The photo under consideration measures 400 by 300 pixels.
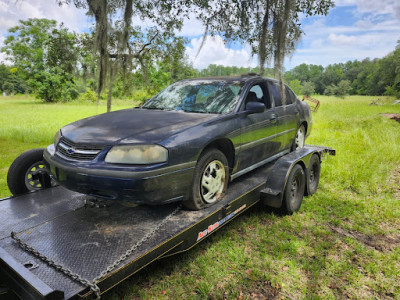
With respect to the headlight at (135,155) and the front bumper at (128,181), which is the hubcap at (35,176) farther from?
the headlight at (135,155)

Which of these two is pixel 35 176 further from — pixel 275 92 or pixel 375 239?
pixel 375 239

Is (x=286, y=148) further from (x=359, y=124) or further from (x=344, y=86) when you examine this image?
(x=344, y=86)

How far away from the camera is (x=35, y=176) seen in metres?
3.57

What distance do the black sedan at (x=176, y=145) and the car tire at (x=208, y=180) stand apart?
10 mm

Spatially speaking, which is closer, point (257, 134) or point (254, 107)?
point (254, 107)

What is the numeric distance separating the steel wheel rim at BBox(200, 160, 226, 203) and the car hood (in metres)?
0.53

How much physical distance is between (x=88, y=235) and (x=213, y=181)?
1.38 metres

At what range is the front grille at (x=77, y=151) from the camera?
2.57 meters

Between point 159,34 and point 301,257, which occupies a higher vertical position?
point 159,34

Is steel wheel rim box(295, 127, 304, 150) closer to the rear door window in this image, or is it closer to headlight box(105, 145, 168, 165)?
the rear door window

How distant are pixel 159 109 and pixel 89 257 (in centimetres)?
219

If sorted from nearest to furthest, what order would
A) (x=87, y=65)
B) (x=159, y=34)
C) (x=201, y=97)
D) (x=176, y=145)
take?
(x=176, y=145) → (x=201, y=97) → (x=87, y=65) → (x=159, y=34)

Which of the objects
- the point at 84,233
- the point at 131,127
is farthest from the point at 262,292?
the point at 131,127

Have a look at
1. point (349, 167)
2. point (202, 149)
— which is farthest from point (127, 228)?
point (349, 167)
